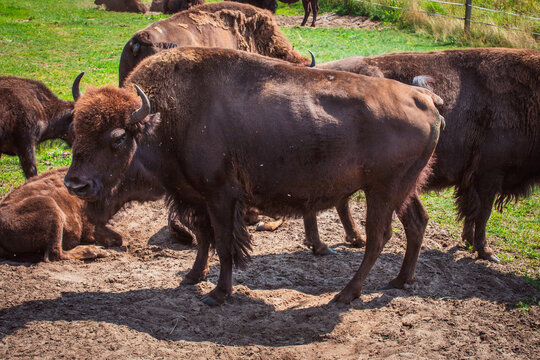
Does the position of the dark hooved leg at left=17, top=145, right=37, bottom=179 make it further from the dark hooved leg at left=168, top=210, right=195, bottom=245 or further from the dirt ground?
the dark hooved leg at left=168, top=210, right=195, bottom=245

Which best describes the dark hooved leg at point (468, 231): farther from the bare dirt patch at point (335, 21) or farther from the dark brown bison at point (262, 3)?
the bare dirt patch at point (335, 21)

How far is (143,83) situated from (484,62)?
3922 mm

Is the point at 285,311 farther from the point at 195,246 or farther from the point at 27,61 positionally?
the point at 27,61

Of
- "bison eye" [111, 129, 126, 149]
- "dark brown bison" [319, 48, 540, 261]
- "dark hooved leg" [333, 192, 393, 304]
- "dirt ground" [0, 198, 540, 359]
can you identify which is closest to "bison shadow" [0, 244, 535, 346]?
"dirt ground" [0, 198, 540, 359]

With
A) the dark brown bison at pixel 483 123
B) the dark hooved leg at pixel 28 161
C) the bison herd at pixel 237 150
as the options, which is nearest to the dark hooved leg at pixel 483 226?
the dark brown bison at pixel 483 123

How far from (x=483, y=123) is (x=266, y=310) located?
10.7ft

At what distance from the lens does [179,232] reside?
21.6 feet

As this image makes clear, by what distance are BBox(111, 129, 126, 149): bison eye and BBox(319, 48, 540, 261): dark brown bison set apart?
3.08 m

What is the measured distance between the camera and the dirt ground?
14.8 ft

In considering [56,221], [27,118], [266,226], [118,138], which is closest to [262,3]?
[27,118]

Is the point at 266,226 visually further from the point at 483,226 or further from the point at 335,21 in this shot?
the point at 335,21

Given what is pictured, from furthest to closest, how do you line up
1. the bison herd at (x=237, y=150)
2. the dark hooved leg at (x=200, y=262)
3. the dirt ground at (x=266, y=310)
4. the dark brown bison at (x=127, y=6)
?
the dark brown bison at (x=127, y=6)
the dark hooved leg at (x=200, y=262)
the bison herd at (x=237, y=150)
the dirt ground at (x=266, y=310)

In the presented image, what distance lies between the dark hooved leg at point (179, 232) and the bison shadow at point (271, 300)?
694 mm

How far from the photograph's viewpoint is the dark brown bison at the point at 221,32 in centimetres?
901
